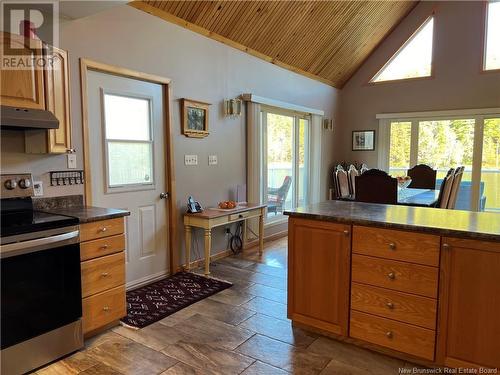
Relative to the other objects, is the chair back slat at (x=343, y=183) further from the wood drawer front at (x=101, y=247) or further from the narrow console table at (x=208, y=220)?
the wood drawer front at (x=101, y=247)

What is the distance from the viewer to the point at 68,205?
9.40 feet

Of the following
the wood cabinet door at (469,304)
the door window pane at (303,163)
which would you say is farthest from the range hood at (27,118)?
the door window pane at (303,163)

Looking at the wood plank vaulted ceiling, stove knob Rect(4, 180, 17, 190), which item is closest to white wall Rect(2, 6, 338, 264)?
the wood plank vaulted ceiling

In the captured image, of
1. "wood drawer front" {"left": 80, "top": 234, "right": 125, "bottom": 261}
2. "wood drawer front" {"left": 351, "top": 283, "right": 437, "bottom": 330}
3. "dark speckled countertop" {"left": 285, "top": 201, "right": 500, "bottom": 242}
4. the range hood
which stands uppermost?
the range hood

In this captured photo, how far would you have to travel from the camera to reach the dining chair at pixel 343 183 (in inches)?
216

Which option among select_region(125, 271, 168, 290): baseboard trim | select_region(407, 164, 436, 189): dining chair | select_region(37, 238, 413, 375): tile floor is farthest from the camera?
select_region(407, 164, 436, 189): dining chair

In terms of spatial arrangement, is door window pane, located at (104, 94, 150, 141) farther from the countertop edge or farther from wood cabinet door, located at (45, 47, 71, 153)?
the countertop edge

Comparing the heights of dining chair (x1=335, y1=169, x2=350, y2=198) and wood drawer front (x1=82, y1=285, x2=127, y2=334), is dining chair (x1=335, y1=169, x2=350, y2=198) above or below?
above

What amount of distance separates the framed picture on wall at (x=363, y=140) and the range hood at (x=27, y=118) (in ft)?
19.8

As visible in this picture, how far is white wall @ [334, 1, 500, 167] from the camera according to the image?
602 centimetres

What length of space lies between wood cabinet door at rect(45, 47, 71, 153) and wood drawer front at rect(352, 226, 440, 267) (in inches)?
85.7

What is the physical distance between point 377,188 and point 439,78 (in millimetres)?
3686

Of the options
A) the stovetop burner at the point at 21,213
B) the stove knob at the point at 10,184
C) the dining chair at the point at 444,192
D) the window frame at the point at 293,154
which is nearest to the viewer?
the stovetop burner at the point at 21,213

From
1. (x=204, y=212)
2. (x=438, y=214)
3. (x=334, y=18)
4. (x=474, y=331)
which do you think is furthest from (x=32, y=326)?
(x=334, y=18)
